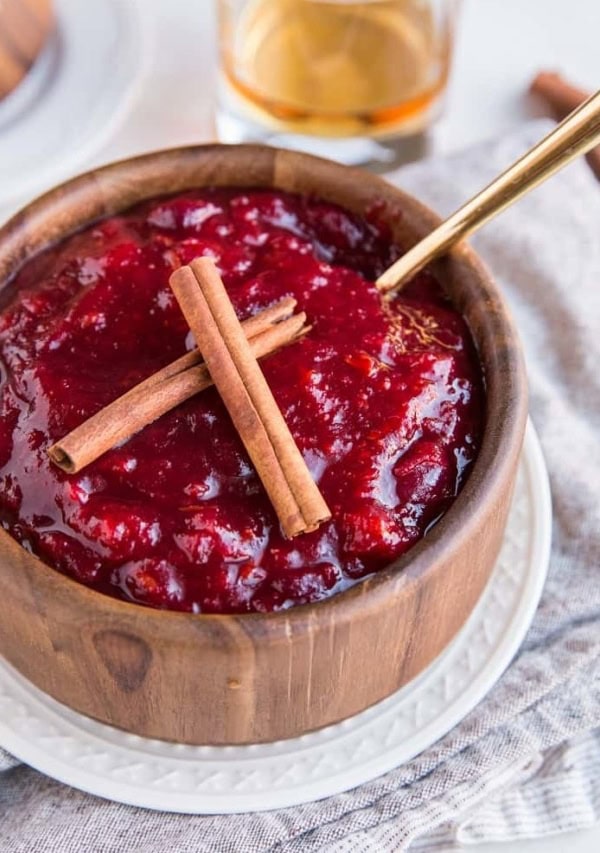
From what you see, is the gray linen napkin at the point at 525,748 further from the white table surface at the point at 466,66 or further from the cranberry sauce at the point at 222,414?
the white table surface at the point at 466,66

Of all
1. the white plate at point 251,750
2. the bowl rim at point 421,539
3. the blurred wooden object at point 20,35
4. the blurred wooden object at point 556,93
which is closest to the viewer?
the bowl rim at point 421,539

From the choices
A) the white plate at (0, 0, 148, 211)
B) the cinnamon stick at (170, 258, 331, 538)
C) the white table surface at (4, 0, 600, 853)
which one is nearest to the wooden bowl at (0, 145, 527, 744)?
the cinnamon stick at (170, 258, 331, 538)

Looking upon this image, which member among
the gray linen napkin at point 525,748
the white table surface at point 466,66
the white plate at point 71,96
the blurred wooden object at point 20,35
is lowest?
the gray linen napkin at point 525,748

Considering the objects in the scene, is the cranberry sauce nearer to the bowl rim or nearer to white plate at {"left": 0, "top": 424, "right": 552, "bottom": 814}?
the bowl rim

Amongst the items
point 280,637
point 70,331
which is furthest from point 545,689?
point 70,331

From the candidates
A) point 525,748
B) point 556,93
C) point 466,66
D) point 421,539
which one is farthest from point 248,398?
point 466,66

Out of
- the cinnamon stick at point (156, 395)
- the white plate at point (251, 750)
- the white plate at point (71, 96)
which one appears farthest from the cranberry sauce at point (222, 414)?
the white plate at point (71, 96)
